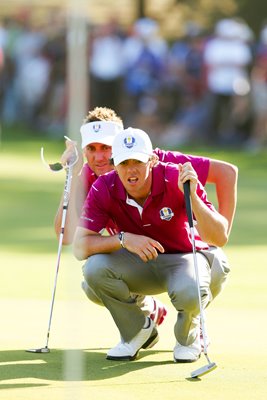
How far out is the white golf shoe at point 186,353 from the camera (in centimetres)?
736

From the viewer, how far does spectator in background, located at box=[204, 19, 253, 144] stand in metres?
22.8

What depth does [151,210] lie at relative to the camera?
24.1 feet

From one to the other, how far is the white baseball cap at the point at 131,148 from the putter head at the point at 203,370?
46.2 inches

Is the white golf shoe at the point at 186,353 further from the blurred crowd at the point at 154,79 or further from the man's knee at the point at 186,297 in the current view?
the blurred crowd at the point at 154,79

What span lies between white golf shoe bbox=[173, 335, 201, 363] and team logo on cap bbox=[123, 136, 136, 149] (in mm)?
1203

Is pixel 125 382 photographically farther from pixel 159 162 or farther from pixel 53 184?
pixel 53 184

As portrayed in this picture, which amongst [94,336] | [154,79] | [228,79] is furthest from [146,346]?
[154,79]

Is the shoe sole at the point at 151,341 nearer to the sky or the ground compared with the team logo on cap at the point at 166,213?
nearer to the ground

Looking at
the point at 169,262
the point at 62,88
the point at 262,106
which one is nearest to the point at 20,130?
the point at 62,88

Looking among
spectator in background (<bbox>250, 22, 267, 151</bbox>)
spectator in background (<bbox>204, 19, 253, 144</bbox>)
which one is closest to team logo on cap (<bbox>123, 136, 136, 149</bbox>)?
spectator in background (<bbox>250, 22, 267, 151</bbox>)

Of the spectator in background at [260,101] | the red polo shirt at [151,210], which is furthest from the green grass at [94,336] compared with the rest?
the spectator in background at [260,101]

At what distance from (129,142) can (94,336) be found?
1.70 metres

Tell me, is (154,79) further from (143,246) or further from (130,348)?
(143,246)

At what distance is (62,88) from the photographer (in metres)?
28.4
